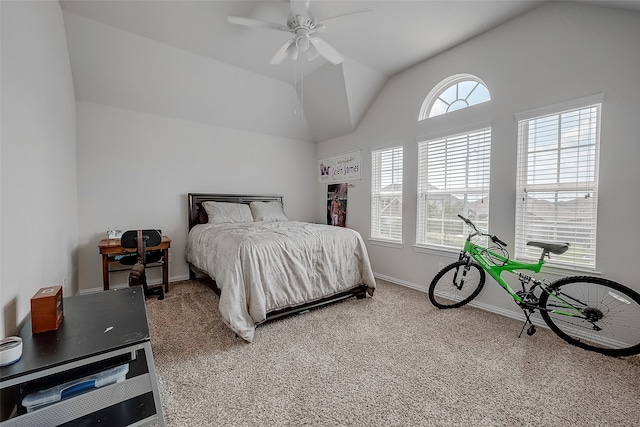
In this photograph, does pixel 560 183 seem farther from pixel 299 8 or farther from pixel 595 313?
pixel 299 8

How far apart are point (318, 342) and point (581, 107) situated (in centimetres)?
309

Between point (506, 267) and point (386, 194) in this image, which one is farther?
point (386, 194)

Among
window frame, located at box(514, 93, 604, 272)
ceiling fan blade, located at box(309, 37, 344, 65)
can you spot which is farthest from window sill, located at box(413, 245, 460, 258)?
ceiling fan blade, located at box(309, 37, 344, 65)

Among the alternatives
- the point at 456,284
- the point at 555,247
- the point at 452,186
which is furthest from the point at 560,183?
the point at 456,284

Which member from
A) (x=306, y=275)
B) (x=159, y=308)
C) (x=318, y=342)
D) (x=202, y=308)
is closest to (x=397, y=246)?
(x=306, y=275)

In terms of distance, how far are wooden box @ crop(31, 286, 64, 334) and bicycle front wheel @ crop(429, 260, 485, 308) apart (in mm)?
3105

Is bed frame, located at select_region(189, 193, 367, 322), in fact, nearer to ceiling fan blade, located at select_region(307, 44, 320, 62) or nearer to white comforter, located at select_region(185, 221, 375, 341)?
white comforter, located at select_region(185, 221, 375, 341)

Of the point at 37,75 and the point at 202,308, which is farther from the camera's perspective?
the point at 202,308

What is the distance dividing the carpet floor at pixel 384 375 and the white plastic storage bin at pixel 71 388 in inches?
13.3

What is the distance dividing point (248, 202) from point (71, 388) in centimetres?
347

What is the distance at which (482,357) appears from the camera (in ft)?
6.56

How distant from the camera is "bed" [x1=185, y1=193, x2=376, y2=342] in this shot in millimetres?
2254

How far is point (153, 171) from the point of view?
375cm

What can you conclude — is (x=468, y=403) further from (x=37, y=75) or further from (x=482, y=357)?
(x=37, y=75)
